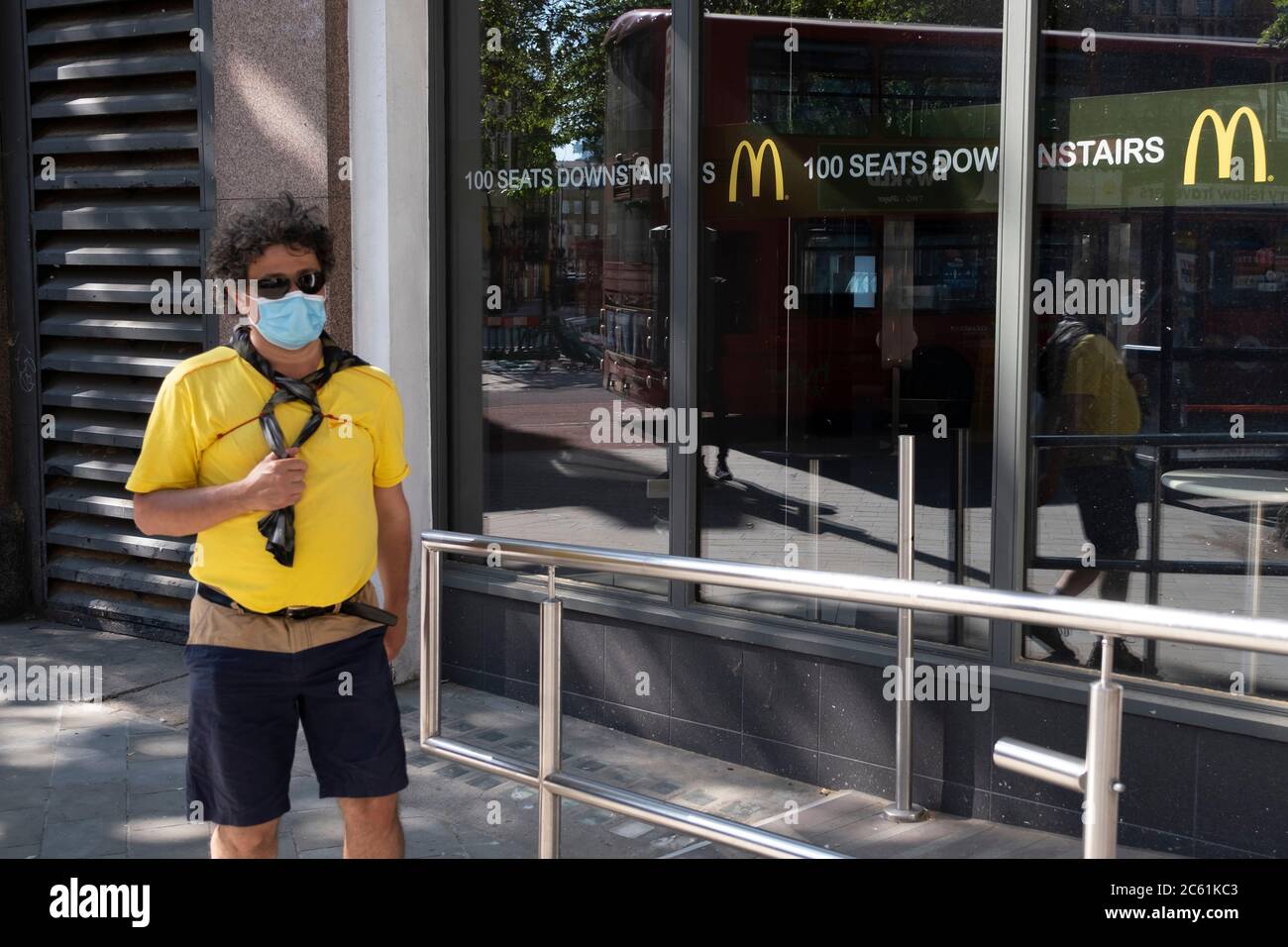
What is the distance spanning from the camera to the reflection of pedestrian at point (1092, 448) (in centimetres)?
488

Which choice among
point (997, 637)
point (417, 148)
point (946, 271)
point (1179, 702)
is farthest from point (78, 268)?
point (1179, 702)

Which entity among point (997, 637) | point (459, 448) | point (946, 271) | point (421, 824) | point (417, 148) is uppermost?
point (417, 148)

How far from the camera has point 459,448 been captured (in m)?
6.76

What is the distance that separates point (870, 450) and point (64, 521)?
480 cm

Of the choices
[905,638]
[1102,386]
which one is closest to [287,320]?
[905,638]

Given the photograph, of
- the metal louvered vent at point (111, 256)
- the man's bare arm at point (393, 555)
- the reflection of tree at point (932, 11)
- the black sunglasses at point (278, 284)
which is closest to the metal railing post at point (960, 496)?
the reflection of tree at point (932, 11)

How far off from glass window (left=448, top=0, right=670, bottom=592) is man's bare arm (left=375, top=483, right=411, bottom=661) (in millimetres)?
2375

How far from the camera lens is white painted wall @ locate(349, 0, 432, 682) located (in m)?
6.52

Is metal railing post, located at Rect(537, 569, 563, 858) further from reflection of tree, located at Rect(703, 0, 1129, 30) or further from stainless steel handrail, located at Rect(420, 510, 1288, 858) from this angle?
reflection of tree, located at Rect(703, 0, 1129, 30)

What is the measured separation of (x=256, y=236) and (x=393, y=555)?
87 centimetres

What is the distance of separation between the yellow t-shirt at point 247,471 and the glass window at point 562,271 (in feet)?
8.86

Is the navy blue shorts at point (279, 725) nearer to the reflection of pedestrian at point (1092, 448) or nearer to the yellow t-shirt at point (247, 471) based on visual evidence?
the yellow t-shirt at point (247, 471)

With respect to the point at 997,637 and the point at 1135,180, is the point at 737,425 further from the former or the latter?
the point at 1135,180

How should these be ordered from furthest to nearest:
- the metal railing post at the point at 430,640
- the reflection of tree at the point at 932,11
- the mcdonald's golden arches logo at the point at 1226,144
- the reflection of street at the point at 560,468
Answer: the reflection of street at the point at 560,468 < the reflection of tree at the point at 932,11 < the mcdonald's golden arches logo at the point at 1226,144 < the metal railing post at the point at 430,640
